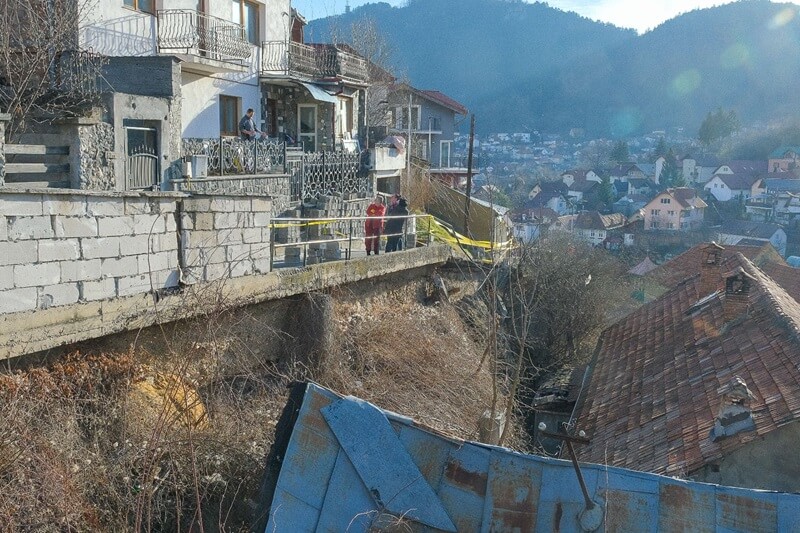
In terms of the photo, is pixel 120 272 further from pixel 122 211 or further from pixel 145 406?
pixel 145 406

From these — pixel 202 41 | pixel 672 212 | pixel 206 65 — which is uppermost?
pixel 202 41

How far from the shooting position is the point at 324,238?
577 inches

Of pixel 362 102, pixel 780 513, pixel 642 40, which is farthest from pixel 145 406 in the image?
pixel 642 40

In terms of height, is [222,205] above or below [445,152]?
below

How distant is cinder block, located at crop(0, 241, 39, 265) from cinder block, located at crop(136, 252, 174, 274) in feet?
4.18

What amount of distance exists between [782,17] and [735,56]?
15872mm

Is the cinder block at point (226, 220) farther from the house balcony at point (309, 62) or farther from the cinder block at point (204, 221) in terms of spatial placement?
the house balcony at point (309, 62)

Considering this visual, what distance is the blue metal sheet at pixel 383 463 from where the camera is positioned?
617 centimetres

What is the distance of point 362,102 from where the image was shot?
2694 cm

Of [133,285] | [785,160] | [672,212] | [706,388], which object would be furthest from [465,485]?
[785,160]

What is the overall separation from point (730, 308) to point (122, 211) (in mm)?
9745

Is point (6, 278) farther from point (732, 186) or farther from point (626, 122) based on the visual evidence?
point (626, 122)

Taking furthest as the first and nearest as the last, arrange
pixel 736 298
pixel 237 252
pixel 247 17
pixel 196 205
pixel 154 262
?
pixel 247 17 < pixel 736 298 < pixel 237 252 < pixel 196 205 < pixel 154 262

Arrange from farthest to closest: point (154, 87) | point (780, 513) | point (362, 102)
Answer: point (362, 102), point (154, 87), point (780, 513)
